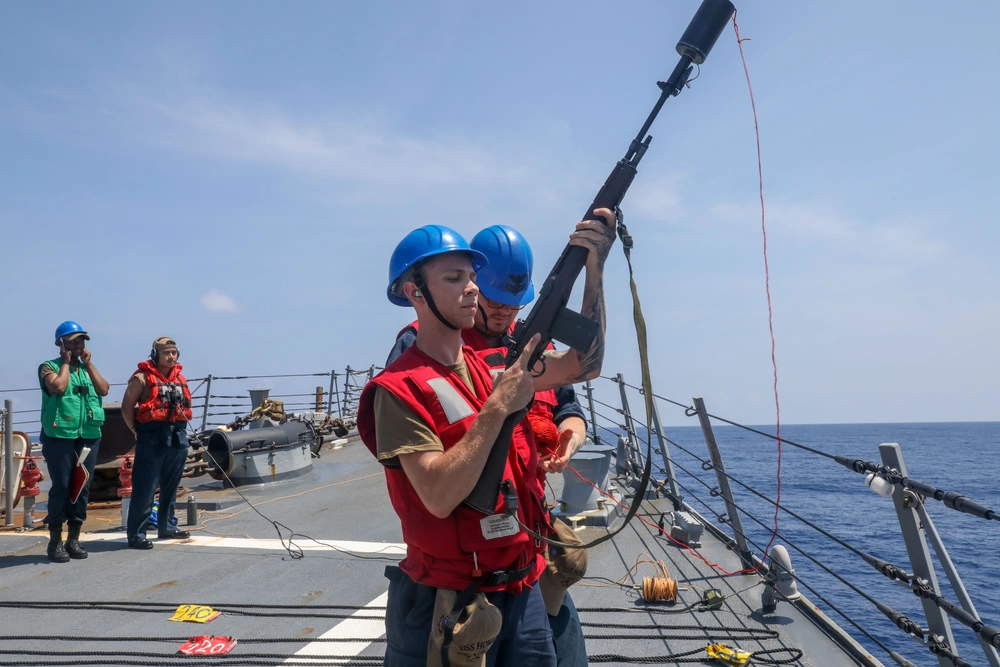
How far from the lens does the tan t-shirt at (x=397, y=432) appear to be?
1.86 meters

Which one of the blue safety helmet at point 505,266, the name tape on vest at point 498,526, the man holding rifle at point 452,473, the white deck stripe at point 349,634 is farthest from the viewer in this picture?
the white deck stripe at point 349,634

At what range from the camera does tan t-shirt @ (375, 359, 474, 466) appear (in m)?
1.86

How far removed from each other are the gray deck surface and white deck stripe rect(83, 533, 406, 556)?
36 mm

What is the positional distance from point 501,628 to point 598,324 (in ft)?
3.16

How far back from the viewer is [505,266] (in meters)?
3.22

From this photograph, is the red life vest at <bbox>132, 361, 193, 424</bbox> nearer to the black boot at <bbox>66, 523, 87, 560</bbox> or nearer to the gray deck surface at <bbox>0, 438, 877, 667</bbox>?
the black boot at <bbox>66, 523, 87, 560</bbox>

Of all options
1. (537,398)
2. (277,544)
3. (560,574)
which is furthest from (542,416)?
(277,544)

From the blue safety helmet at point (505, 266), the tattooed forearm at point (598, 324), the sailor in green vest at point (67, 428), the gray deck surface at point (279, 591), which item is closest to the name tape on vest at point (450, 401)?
the tattooed forearm at point (598, 324)

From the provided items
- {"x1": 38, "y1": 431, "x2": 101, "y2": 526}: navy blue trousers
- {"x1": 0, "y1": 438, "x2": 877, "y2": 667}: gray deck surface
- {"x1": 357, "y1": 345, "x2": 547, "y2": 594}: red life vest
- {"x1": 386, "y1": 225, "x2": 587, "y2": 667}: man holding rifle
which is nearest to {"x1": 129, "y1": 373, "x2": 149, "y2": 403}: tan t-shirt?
{"x1": 38, "y1": 431, "x2": 101, "y2": 526}: navy blue trousers

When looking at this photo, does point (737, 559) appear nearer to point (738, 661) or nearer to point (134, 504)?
point (738, 661)

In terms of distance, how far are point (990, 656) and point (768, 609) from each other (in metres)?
1.56

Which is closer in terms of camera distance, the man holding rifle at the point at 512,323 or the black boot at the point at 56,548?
the man holding rifle at the point at 512,323

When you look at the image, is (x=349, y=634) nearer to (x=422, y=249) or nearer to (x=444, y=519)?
(x=444, y=519)

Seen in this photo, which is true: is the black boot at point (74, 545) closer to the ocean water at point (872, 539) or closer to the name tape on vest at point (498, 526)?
the name tape on vest at point (498, 526)
